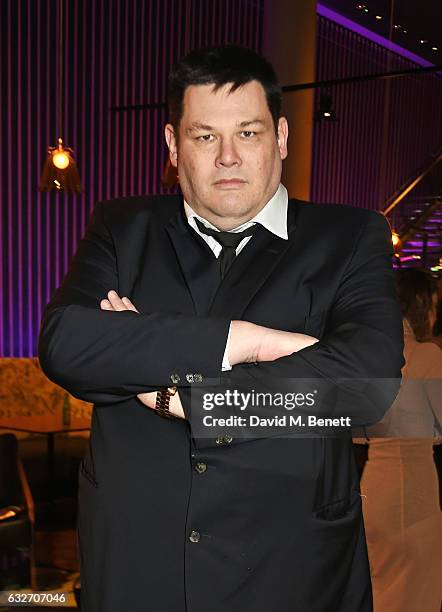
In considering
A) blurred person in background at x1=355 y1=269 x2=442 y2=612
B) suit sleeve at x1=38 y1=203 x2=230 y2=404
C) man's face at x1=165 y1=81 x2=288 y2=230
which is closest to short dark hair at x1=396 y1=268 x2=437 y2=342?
blurred person in background at x1=355 y1=269 x2=442 y2=612

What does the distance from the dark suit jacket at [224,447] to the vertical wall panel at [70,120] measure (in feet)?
21.2

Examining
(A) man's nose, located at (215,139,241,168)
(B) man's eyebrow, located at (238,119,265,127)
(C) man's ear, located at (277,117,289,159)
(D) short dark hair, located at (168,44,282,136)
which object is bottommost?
(A) man's nose, located at (215,139,241,168)

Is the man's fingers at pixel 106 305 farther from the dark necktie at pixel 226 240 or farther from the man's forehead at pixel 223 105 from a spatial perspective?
the man's forehead at pixel 223 105

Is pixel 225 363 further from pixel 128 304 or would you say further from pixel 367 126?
pixel 367 126

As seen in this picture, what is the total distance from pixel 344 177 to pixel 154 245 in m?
10.6

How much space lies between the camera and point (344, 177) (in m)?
12.0

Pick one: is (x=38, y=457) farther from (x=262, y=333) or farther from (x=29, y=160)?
(x=262, y=333)

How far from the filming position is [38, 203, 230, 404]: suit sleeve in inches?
57.0

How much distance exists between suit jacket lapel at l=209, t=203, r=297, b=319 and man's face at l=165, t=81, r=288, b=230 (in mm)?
62

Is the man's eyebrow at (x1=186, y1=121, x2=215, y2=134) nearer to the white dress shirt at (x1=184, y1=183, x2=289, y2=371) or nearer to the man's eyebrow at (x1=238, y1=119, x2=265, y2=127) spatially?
the man's eyebrow at (x1=238, y1=119, x2=265, y2=127)

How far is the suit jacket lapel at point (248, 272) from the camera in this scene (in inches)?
61.4

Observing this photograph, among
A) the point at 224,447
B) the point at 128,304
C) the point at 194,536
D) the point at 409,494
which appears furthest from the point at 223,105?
the point at 409,494

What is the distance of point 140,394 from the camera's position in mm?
1499

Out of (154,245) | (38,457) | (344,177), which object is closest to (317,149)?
(344,177)
